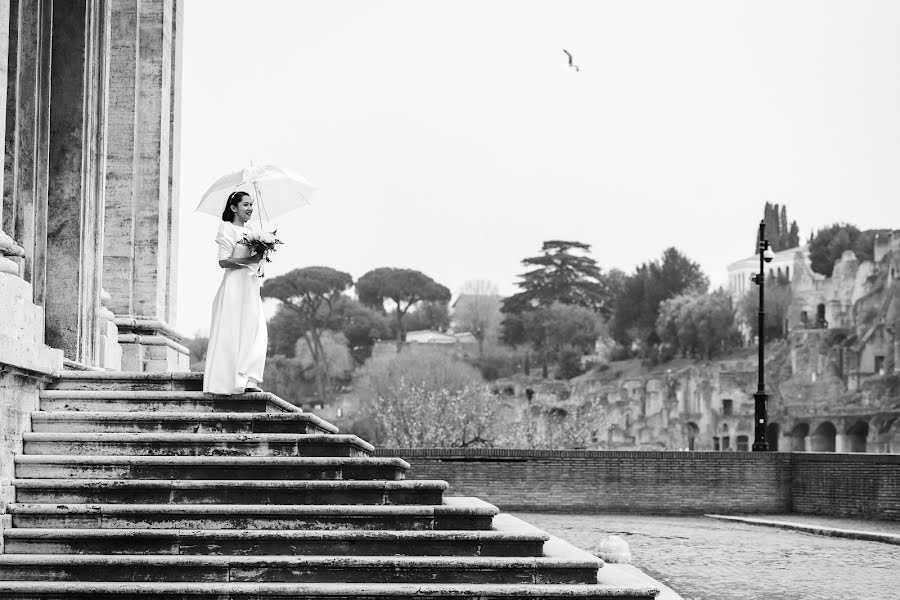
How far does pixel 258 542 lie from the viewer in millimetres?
9219

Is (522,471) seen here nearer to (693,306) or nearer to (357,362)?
(693,306)

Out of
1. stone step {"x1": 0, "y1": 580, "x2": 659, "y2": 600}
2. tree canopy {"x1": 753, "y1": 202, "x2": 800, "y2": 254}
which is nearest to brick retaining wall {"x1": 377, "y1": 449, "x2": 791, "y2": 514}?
stone step {"x1": 0, "y1": 580, "x2": 659, "y2": 600}

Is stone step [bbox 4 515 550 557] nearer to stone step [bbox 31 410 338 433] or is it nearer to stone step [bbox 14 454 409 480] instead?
stone step [bbox 14 454 409 480]

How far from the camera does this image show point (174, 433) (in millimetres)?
10188

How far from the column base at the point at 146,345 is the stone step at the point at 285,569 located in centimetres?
681

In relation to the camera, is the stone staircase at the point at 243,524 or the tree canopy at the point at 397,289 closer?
the stone staircase at the point at 243,524

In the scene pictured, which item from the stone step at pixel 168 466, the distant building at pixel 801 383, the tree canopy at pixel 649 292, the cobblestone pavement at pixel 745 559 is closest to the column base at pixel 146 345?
the cobblestone pavement at pixel 745 559

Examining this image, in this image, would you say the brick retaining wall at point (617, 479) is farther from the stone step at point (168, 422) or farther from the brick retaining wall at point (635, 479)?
the stone step at point (168, 422)

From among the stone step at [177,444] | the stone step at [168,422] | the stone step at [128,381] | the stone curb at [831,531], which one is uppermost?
the stone step at [128,381]

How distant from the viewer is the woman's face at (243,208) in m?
11.1

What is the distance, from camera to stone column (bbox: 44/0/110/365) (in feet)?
41.2

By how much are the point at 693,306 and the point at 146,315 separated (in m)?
102

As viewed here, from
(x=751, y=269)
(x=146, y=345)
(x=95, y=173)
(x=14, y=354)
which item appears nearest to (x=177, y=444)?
(x=14, y=354)

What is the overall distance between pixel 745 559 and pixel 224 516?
7.75 metres
